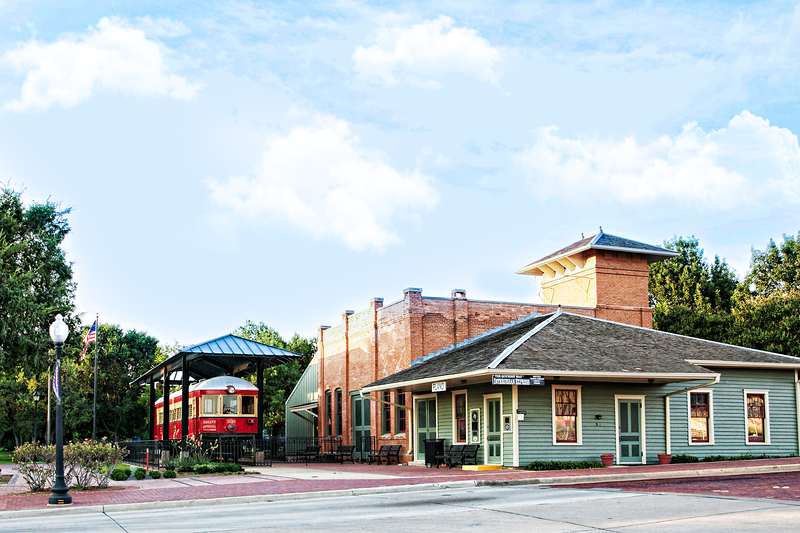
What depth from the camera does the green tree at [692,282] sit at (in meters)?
60.2

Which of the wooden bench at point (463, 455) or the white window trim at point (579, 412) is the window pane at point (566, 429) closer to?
the white window trim at point (579, 412)

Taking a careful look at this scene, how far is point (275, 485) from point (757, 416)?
17.4 meters

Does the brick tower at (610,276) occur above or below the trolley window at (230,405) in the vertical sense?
above

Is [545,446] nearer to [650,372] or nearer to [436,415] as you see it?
[650,372]

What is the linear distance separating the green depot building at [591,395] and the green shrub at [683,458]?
21cm

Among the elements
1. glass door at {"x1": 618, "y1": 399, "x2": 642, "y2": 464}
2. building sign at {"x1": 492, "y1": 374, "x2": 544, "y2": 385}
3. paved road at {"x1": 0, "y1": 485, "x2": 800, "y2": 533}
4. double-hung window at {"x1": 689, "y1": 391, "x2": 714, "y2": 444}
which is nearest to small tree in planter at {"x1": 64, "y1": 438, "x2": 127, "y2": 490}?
paved road at {"x1": 0, "y1": 485, "x2": 800, "y2": 533}

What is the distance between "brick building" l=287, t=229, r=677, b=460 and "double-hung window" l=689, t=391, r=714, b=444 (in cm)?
780

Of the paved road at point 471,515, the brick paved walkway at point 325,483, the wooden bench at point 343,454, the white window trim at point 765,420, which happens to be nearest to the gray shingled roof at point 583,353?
the white window trim at point 765,420

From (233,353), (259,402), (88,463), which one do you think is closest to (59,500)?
(88,463)

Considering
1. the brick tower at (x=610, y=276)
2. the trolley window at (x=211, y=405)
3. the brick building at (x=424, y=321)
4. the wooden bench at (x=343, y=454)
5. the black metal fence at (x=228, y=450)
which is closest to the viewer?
the black metal fence at (x=228, y=450)

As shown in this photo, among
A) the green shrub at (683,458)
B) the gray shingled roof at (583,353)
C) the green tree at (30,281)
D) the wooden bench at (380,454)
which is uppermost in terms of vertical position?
the green tree at (30,281)

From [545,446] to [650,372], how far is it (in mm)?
3818

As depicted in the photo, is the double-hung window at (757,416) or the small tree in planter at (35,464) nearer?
the small tree in planter at (35,464)

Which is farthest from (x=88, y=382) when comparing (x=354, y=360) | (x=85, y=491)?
(x=85, y=491)
